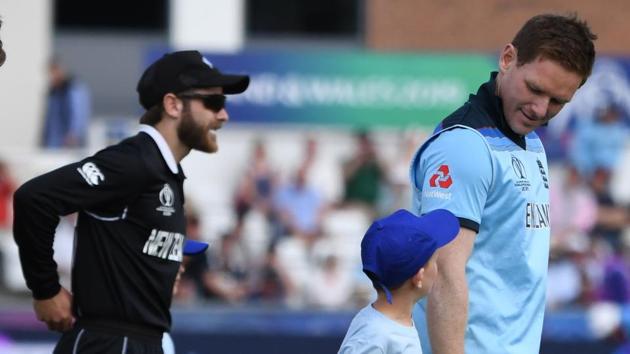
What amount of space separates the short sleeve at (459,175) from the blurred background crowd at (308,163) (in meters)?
5.78

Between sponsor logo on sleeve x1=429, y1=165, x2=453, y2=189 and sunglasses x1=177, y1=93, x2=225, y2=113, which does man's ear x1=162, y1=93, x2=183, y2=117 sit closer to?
sunglasses x1=177, y1=93, x2=225, y2=113

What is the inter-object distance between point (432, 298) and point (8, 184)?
31.3ft

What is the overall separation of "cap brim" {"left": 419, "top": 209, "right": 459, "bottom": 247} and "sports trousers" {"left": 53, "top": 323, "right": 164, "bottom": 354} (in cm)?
114

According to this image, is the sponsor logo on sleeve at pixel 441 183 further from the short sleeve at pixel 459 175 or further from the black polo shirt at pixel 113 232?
the black polo shirt at pixel 113 232

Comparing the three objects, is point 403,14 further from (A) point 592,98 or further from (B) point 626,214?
(B) point 626,214

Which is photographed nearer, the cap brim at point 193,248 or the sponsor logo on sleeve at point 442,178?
the sponsor logo on sleeve at point 442,178

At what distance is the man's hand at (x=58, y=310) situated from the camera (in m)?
4.34

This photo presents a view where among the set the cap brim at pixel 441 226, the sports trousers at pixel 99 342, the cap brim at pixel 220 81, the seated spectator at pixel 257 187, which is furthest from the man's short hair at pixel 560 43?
the seated spectator at pixel 257 187

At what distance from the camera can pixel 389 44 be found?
1944 centimetres

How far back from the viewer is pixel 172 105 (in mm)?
4531

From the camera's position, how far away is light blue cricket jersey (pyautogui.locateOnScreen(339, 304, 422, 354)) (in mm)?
3707

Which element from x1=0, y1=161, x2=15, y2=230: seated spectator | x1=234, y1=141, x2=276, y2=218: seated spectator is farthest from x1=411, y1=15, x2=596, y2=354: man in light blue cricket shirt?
x1=0, y1=161, x2=15, y2=230: seated spectator

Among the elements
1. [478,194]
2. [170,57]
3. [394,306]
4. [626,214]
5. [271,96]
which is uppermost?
[170,57]

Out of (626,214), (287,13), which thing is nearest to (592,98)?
(626,214)
